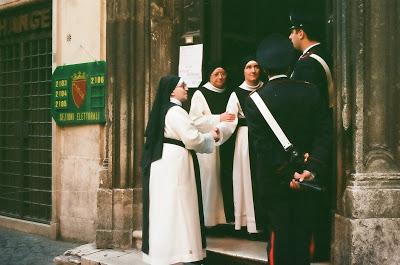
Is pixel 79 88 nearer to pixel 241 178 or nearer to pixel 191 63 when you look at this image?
pixel 191 63

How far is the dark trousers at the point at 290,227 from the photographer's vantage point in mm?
3891

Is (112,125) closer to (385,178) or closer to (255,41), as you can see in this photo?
(255,41)

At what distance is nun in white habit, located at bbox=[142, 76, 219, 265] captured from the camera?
488cm

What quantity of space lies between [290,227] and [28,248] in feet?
15.5

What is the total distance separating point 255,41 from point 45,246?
4.18 meters

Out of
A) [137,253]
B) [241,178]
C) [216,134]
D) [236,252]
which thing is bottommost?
[137,253]

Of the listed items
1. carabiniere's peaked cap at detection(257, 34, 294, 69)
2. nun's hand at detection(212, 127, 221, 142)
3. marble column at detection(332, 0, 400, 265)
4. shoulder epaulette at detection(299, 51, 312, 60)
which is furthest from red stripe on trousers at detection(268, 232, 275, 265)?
shoulder epaulette at detection(299, 51, 312, 60)

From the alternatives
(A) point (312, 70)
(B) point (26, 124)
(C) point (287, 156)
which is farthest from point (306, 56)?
(B) point (26, 124)

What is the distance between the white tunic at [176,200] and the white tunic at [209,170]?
0.82 meters

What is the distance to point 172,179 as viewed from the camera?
16.1 feet

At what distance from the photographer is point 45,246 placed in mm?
7410

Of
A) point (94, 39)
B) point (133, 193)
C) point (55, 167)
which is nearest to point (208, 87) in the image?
point (133, 193)

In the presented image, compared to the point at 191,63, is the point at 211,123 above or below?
below

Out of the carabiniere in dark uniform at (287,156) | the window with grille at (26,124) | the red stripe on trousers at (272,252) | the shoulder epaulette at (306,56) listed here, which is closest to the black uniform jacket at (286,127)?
the carabiniere in dark uniform at (287,156)
